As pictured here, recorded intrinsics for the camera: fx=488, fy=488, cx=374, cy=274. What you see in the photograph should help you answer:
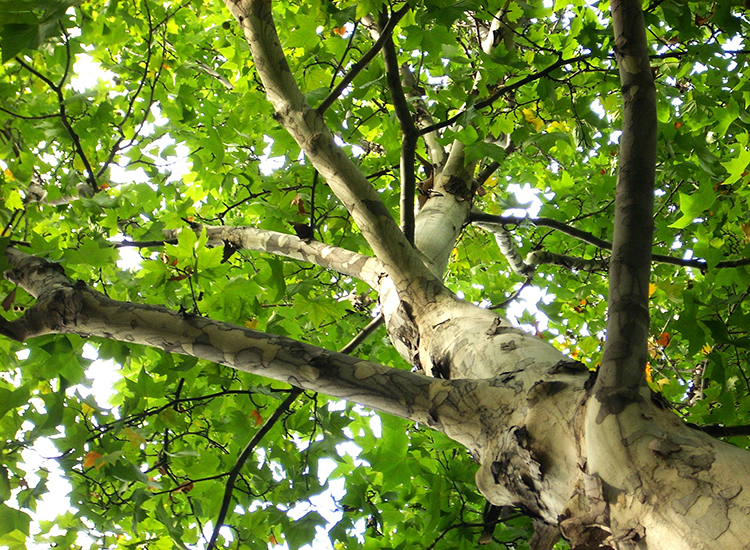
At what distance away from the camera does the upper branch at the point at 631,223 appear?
0.88 metres

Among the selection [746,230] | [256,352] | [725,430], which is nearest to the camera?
[725,430]

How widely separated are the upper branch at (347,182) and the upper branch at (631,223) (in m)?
0.71

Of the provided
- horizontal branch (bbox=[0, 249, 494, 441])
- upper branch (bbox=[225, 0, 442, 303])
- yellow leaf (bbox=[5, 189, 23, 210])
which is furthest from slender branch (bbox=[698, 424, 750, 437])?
yellow leaf (bbox=[5, 189, 23, 210])

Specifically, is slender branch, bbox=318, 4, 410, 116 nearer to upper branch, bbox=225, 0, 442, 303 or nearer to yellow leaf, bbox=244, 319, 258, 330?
upper branch, bbox=225, 0, 442, 303

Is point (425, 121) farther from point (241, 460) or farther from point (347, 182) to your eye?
point (241, 460)

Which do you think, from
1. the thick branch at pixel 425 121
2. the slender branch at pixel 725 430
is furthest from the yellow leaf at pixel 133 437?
the thick branch at pixel 425 121

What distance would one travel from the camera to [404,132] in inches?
75.7

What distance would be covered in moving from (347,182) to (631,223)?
3.02 ft

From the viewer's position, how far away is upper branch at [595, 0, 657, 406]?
2.89ft

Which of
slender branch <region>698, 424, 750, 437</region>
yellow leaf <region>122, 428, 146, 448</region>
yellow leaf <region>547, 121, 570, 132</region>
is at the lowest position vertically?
slender branch <region>698, 424, 750, 437</region>

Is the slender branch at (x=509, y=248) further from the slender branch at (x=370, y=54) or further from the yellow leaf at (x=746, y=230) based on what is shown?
the slender branch at (x=370, y=54)

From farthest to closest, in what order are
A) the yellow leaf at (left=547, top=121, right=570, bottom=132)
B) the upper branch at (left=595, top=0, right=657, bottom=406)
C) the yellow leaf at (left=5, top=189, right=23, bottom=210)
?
1. the yellow leaf at (left=547, top=121, right=570, bottom=132)
2. the yellow leaf at (left=5, top=189, right=23, bottom=210)
3. the upper branch at (left=595, top=0, right=657, bottom=406)

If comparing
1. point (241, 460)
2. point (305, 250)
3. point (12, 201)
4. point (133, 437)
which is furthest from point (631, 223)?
point (12, 201)

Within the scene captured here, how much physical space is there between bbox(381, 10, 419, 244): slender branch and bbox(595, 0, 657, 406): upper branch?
706 mm
